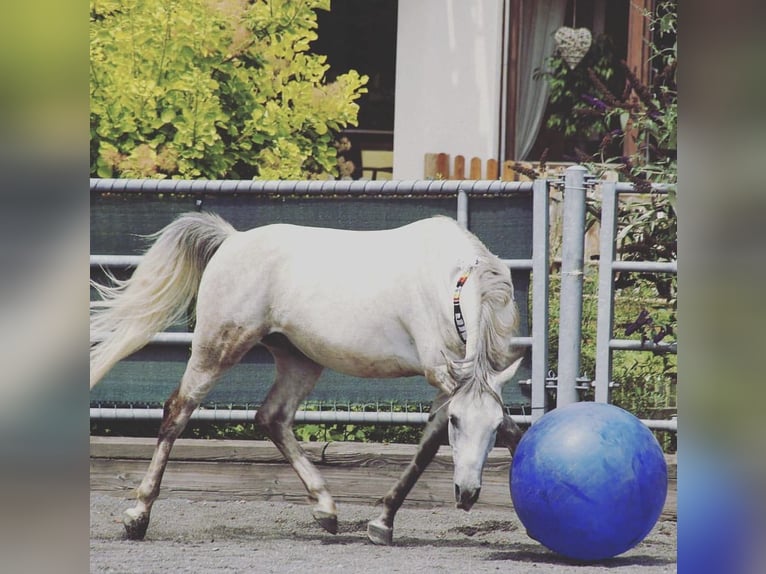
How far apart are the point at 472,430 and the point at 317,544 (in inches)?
42.1

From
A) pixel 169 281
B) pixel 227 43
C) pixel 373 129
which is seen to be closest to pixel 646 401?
pixel 169 281

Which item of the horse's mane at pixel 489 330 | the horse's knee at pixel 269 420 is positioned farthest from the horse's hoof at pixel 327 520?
the horse's mane at pixel 489 330

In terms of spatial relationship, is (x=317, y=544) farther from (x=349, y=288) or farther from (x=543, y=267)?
(x=543, y=267)

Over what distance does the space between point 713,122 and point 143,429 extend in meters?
4.82

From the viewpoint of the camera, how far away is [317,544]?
5035 millimetres

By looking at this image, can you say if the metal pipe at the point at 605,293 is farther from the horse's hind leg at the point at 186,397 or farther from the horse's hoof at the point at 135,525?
the horse's hoof at the point at 135,525

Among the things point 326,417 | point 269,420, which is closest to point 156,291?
point 269,420

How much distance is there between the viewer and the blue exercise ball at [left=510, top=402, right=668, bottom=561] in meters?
4.31

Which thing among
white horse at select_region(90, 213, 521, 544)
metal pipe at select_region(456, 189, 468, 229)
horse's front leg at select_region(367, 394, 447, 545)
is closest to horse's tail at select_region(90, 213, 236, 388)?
white horse at select_region(90, 213, 521, 544)

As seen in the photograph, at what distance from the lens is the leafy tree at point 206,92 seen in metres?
6.37

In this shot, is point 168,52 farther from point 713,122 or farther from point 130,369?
point 713,122

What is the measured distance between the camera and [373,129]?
10547 millimetres

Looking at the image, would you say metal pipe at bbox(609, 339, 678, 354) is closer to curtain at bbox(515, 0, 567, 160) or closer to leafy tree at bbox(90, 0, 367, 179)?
leafy tree at bbox(90, 0, 367, 179)

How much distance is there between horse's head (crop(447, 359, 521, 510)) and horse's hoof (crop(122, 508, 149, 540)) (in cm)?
158
